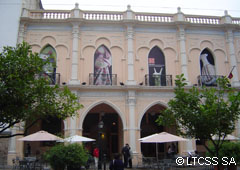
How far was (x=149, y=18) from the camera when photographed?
20.6m

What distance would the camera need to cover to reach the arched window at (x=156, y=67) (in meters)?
19.3

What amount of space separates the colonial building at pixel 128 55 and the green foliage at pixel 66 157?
6.82 metres

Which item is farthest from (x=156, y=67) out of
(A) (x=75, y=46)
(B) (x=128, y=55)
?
(A) (x=75, y=46)

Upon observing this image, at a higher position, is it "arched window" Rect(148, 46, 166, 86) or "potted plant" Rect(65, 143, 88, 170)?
"arched window" Rect(148, 46, 166, 86)

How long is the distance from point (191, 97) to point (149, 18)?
12533mm

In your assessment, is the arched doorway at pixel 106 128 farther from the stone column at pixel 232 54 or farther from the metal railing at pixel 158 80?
the stone column at pixel 232 54

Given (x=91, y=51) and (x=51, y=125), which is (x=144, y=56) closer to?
(x=91, y=51)

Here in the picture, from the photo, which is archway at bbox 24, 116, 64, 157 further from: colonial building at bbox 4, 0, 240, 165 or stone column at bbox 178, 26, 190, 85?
stone column at bbox 178, 26, 190, 85

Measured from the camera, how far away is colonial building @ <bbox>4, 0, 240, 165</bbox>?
18375 millimetres

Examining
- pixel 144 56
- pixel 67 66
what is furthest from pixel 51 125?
pixel 144 56

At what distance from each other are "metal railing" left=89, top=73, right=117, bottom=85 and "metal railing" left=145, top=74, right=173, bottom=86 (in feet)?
8.31

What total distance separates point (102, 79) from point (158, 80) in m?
4.32

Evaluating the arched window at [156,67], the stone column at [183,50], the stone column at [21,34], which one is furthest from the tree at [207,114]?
the stone column at [21,34]

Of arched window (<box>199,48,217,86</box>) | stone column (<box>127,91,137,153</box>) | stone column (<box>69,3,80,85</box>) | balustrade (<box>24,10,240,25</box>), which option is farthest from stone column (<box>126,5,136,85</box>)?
arched window (<box>199,48,217,86</box>)
